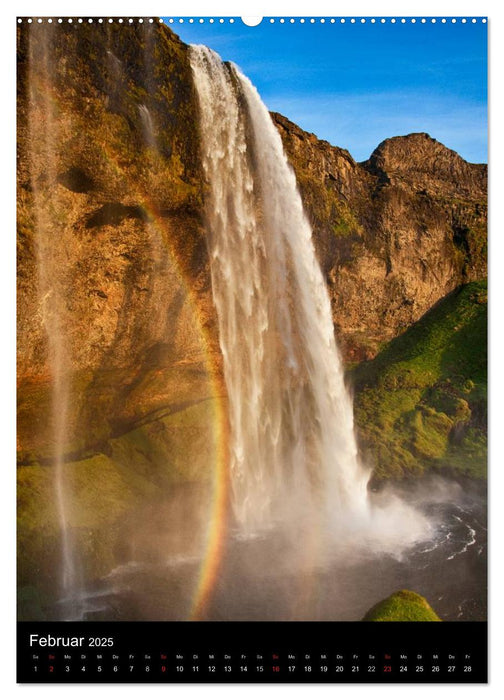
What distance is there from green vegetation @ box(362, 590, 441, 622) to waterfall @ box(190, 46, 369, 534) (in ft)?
14.1

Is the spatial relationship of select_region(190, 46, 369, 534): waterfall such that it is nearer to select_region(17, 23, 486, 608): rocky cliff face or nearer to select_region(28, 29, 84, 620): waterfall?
select_region(17, 23, 486, 608): rocky cliff face

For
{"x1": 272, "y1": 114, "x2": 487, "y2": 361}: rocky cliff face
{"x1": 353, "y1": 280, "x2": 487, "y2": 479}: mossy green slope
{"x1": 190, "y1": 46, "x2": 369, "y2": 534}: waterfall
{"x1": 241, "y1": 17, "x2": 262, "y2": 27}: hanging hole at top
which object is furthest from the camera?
{"x1": 272, "y1": 114, "x2": 487, "y2": 361}: rocky cliff face

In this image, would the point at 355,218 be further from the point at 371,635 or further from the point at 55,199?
the point at 371,635

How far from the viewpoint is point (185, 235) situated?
39.0 feet

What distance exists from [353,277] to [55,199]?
10987 millimetres

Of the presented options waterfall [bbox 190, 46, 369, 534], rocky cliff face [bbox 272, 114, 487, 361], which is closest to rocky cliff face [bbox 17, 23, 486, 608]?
rocky cliff face [bbox 272, 114, 487, 361]

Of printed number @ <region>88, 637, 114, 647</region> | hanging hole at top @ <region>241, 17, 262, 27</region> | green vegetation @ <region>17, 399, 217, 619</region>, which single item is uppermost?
hanging hole at top @ <region>241, 17, 262, 27</region>

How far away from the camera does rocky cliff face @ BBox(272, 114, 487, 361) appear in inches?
704

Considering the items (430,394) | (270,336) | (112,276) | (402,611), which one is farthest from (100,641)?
(430,394)

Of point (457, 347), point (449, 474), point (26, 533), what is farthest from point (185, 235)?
point (457, 347)

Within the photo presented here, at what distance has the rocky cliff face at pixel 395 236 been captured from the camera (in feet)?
58.7

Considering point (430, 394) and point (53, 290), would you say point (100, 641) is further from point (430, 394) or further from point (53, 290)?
point (430, 394)

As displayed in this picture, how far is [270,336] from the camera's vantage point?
13.8 metres

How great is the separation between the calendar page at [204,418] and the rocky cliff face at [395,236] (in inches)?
16.0
